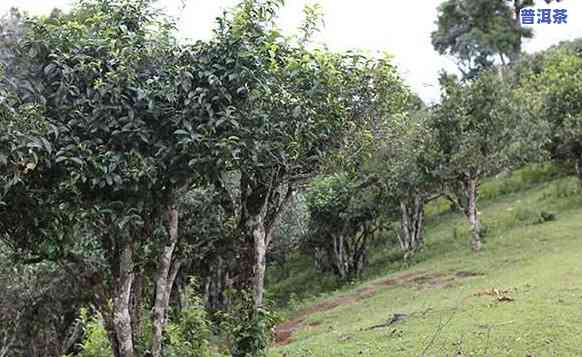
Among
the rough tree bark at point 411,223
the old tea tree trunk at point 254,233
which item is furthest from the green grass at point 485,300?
the old tea tree trunk at point 254,233

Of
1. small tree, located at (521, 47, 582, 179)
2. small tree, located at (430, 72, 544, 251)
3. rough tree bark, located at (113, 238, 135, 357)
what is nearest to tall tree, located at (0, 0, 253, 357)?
rough tree bark, located at (113, 238, 135, 357)

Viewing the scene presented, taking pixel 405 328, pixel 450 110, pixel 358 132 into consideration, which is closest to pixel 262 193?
pixel 358 132

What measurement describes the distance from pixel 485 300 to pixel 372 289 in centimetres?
745

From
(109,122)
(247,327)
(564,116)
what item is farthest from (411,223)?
(109,122)

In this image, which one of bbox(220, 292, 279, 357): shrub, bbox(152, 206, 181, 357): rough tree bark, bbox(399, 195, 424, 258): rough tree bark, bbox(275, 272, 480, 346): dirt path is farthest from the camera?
bbox(399, 195, 424, 258): rough tree bark

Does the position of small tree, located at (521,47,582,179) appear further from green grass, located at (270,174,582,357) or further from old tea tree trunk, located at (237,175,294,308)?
old tea tree trunk, located at (237,175,294,308)

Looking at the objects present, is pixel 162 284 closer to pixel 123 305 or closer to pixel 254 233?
pixel 123 305

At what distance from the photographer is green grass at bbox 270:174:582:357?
421 inches

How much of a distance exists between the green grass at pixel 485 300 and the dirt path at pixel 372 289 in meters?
0.10

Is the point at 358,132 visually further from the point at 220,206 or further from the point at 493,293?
the point at 493,293

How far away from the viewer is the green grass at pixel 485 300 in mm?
10703

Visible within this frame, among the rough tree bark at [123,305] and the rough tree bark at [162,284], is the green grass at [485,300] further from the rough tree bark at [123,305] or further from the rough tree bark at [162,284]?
the rough tree bark at [123,305]

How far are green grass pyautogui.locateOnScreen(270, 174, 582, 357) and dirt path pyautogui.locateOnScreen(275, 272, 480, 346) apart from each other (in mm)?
103

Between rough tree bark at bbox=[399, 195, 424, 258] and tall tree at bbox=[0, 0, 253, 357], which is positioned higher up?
tall tree at bbox=[0, 0, 253, 357]
